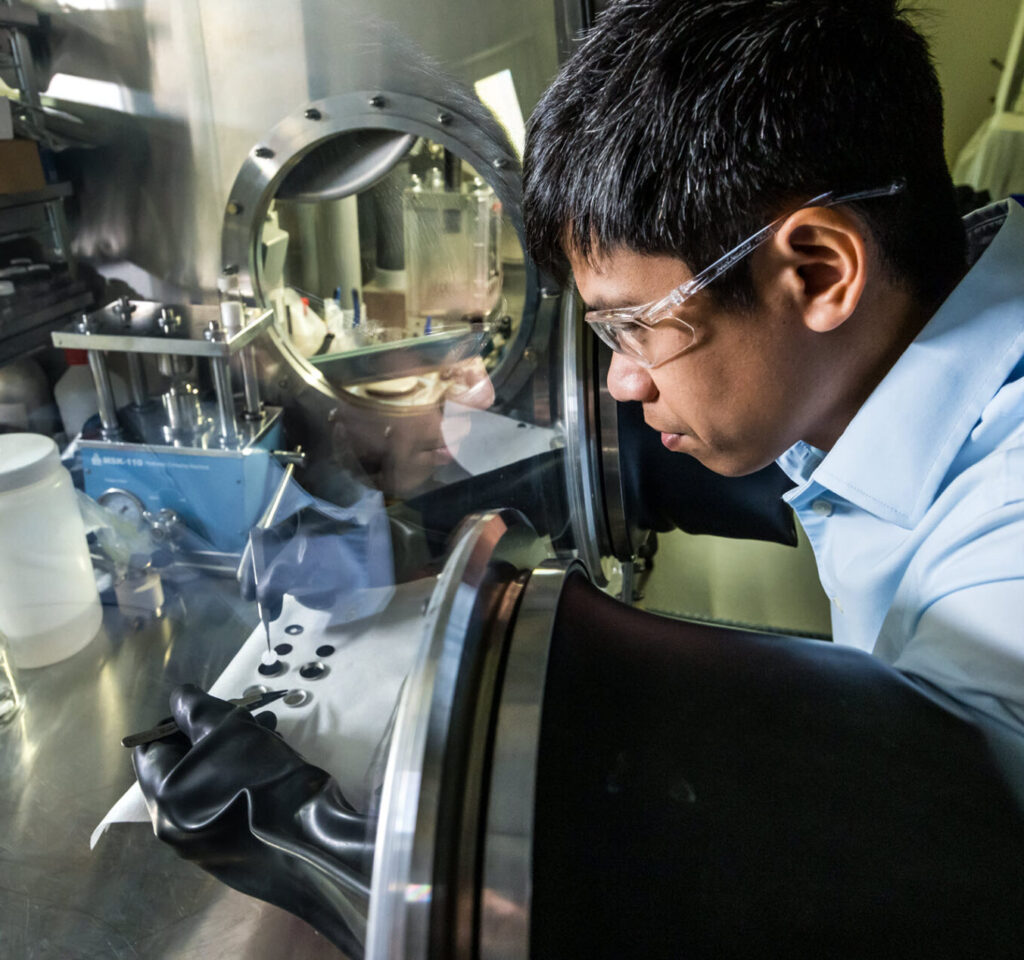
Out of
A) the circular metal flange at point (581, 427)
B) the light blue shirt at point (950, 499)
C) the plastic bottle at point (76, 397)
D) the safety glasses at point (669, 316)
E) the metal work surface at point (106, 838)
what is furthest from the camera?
the plastic bottle at point (76, 397)

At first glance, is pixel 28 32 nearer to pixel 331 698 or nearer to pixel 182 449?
pixel 182 449

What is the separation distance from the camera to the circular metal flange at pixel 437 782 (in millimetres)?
387

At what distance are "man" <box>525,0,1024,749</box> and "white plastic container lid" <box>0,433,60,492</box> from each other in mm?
686

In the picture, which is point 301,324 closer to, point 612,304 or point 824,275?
point 612,304

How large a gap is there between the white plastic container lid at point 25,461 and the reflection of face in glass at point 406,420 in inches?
23.0

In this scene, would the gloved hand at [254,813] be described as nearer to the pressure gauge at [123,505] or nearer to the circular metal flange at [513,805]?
the circular metal flange at [513,805]

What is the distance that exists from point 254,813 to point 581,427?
69 cm

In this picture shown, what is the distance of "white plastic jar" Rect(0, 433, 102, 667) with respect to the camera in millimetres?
980

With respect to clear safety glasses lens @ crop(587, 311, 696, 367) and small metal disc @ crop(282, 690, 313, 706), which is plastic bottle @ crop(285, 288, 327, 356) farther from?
clear safety glasses lens @ crop(587, 311, 696, 367)

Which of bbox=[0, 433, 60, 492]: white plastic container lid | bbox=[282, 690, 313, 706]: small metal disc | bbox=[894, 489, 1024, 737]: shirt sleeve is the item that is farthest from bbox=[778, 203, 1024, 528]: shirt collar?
bbox=[0, 433, 60, 492]: white plastic container lid

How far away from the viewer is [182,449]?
1.30 meters

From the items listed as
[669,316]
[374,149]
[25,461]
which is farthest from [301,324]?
[669,316]

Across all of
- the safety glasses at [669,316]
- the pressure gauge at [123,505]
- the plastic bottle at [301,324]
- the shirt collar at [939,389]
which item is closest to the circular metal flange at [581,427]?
the safety glasses at [669,316]

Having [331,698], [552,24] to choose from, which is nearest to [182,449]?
[331,698]
